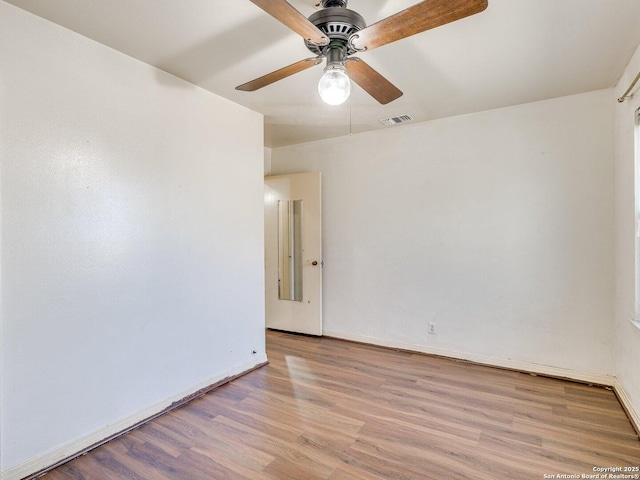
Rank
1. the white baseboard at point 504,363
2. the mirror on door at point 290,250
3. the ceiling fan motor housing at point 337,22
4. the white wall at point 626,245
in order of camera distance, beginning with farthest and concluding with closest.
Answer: the mirror on door at point 290,250 → the white baseboard at point 504,363 → the white wall at point 626,245 → the ceiling fan motor housing at point 337,22

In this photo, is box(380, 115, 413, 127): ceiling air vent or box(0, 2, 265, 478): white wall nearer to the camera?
box(0, 2, 265, 478): white wall

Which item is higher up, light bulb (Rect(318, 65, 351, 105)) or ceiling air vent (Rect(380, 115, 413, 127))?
ceiling air vent (Rect(380, 115, 413, 127))

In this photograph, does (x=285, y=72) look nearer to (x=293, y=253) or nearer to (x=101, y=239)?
(x=101, y=239)

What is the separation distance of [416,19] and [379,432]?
2296 mm

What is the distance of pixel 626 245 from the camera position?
2.51 m

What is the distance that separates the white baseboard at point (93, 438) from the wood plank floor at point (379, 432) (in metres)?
0.07

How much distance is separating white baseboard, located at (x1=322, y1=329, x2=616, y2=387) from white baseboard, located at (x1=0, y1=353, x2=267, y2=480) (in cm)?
181

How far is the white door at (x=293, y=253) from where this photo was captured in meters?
4.30

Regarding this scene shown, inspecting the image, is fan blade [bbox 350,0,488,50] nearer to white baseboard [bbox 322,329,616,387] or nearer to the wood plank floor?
the wood plank floor

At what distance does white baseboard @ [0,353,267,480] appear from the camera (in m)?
1.84

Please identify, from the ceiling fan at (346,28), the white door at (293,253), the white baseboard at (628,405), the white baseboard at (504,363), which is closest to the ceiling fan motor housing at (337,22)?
the ceiling fan at (346,28)

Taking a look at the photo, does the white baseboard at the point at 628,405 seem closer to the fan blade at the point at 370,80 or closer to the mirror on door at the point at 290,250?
the fan blade at the point at 370,80
